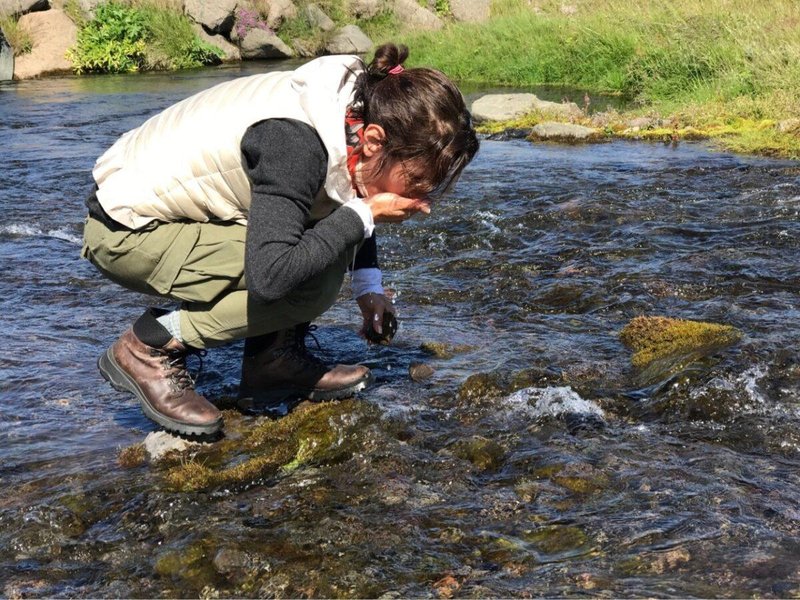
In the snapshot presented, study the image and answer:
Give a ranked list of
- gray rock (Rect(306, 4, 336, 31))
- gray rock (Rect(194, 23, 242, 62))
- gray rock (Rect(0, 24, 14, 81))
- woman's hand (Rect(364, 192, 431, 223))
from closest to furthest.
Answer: woman's hand (Rect(364, 192, 431, 223))
gray rock (Rect(0, 24, 14, 81))
gray rock (Rect(194, 23, 242, 62))
gray rock (Rect(306, 4, 336, 31))

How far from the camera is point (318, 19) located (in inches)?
966

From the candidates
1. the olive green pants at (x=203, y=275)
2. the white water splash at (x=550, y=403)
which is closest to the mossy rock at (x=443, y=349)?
the white water splash at (x=550, y=403)

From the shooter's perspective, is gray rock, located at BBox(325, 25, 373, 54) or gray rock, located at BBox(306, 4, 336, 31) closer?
gray rock, located at BBox(325, 25, 373, 54)

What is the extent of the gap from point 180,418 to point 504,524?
1.20 meters

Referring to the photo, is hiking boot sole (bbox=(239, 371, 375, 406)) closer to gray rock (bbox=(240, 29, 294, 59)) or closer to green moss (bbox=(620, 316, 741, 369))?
green moss (bbox=(620, 316, 741, 369))

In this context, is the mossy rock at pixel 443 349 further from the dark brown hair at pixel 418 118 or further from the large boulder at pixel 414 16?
the large boulder at pixel 414 16

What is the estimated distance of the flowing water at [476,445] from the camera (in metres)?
2.47

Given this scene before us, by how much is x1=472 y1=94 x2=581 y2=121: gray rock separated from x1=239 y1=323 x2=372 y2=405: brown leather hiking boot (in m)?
8.12

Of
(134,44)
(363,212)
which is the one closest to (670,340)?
(363,212)

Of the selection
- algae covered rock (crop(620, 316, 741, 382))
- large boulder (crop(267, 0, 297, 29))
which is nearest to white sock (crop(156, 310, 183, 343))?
algae covered rock (crop(620, 316, 741, 382))

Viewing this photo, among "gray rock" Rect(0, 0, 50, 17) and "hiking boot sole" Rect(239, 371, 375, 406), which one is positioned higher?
"gray rock" Rect(0, 0, 50, 17)

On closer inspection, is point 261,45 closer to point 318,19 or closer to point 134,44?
point 318,19

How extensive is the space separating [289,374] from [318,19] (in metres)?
22.5

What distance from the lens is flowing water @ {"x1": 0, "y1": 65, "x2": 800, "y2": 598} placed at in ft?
8.10
